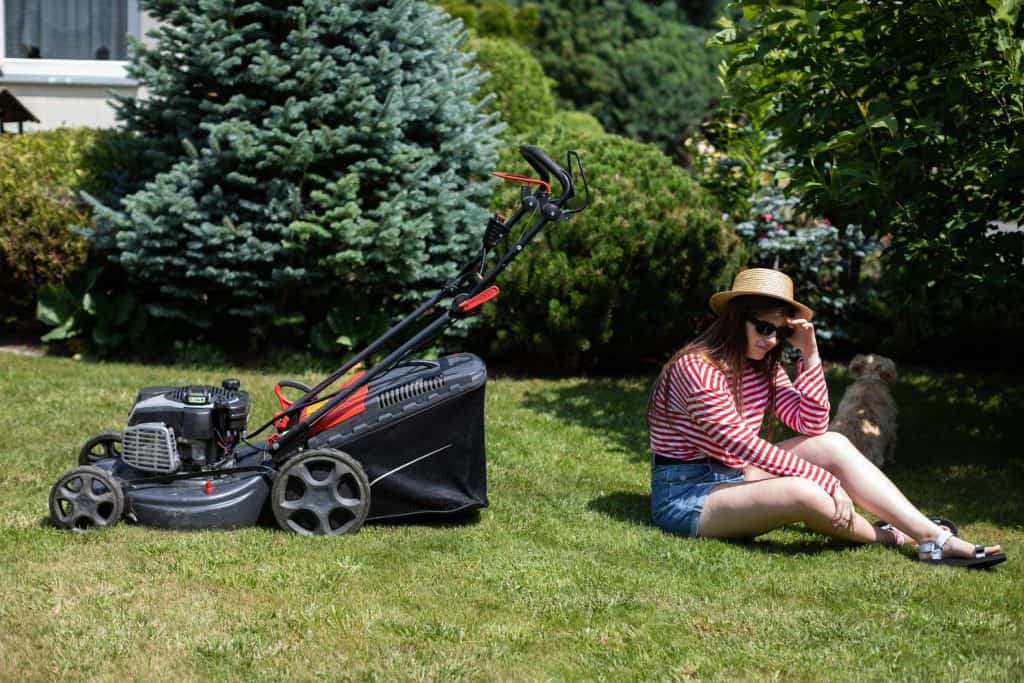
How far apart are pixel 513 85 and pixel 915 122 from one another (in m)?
5.29

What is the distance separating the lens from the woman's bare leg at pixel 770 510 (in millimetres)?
4605

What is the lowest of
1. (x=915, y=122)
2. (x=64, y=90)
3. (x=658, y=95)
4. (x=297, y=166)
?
(x=297, y=166)

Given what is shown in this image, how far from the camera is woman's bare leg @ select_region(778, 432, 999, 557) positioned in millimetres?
4676

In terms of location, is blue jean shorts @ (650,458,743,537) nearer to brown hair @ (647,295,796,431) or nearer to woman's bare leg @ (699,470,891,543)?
woman's bare leg @ (699,470,891,543)

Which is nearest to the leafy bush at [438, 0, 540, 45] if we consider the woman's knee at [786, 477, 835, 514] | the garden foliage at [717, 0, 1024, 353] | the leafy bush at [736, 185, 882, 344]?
the leafy bush at [736, 185, 882, 344]

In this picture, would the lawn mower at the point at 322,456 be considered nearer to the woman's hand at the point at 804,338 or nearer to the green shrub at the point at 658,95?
the woman's hand at the point at 804,338

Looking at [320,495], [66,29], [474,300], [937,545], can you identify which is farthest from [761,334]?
[66,29]

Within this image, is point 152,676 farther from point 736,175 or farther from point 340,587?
point 736,175

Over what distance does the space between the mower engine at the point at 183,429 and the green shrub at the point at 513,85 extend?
5794 millimetres

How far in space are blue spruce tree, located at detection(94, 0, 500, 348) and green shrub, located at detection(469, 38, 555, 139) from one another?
6.93 feet

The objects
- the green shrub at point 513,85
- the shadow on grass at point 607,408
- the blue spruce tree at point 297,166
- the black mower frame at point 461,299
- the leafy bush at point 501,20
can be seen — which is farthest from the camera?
the leafy bush at point 501,20

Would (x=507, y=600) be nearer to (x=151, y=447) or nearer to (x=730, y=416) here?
(x=730, y=416)

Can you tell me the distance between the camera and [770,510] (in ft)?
15.3

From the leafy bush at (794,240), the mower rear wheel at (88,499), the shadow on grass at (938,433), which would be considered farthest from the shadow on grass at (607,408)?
the mower rear wheel at (88,499)
